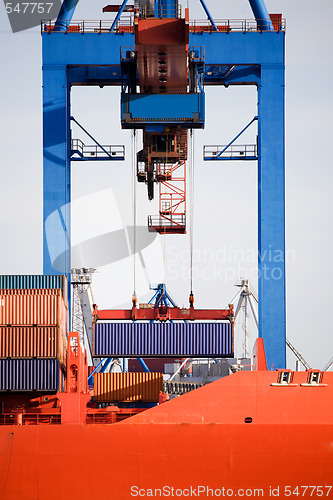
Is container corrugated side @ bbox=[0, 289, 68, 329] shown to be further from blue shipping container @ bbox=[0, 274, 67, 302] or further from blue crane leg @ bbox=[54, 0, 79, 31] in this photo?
blue crane leg @ bbox=[54, 0, 79, 31]

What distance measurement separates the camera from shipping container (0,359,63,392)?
1252 inches

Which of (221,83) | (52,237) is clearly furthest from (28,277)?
(221,83)

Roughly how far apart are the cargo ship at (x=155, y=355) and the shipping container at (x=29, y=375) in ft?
0.14

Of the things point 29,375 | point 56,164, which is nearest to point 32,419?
point 29,375

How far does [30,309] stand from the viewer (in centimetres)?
3269

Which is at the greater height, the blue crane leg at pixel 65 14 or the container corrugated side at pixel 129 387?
the blue crane leg at pixel 65 14

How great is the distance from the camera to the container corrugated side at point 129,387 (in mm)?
38031

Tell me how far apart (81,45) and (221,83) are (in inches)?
300

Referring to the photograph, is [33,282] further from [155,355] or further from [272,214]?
[272,214]

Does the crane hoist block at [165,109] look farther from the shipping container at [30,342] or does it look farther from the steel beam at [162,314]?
the shipping container at [30,342]

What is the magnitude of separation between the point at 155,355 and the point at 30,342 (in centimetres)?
1110

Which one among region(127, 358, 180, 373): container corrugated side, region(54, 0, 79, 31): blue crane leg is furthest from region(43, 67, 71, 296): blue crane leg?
region(127, 358, 180, 373): container corrugated side
